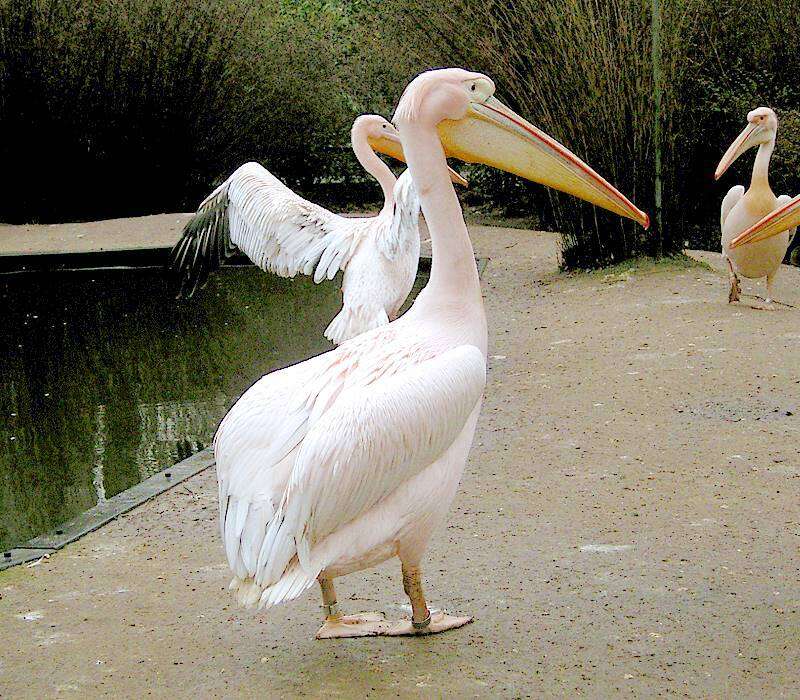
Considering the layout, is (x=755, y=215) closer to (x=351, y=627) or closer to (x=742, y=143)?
(x=742, y=143)

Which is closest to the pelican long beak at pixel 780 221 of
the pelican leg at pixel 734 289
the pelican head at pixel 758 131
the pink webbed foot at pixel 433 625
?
the pink webbed foot at pixel 433 625

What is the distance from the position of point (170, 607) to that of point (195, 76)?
9.91m

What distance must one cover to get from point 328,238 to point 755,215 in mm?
2675

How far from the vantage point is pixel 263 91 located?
12.5m

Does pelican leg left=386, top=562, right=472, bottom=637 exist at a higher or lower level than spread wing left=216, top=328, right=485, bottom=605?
lower

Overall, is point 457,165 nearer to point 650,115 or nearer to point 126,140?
point 126,140

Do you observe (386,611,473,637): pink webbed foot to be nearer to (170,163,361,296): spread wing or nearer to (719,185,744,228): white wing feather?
(170,163,361,296): spread wing

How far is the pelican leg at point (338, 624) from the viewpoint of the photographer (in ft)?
8.43

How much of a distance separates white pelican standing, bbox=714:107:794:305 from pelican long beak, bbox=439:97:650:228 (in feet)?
10.5

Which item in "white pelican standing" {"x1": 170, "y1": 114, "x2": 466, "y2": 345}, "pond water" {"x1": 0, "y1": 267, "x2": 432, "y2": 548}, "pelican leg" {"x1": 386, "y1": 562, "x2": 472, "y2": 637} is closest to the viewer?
"pelican leg" {"x1": 386, "y1": 562, "x2": 472, "y2": 637}

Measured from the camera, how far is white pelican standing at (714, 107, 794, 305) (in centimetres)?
619

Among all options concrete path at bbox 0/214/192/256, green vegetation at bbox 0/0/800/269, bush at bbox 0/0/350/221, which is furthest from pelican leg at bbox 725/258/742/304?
bush at bbox 0/0/350/221

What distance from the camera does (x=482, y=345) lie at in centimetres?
263

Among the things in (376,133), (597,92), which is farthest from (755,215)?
(376,133)
